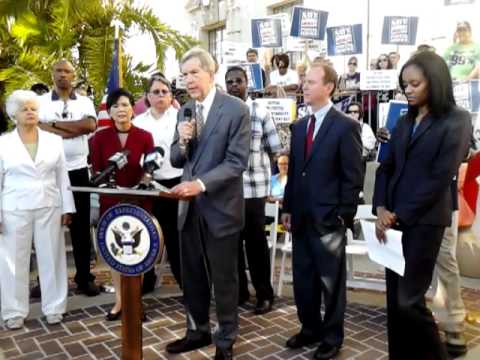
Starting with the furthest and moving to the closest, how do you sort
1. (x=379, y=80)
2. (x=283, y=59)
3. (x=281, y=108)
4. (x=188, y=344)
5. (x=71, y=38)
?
(x=283, y=59) → (x=71, y=38) → (x=379, y=80) → (x=281, y=108) → (x=188, y=344)

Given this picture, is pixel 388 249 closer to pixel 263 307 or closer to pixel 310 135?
pixel 310 135

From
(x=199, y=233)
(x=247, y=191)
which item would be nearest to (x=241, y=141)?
(x=199, y=233)

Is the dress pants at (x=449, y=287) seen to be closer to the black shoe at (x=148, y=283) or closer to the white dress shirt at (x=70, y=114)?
the black shoe at (x=148, y=283)

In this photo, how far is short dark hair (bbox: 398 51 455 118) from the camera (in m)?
2.72

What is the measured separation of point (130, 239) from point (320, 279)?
1343 millimetres

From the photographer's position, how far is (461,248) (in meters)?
5.17

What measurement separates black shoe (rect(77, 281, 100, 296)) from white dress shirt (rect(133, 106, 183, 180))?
124cm

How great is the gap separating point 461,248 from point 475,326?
4.32 ft

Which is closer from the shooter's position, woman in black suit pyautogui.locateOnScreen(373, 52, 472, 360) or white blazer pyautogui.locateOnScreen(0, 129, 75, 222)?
woman in black suit pyautogui.locateOnScreen(373, 52, 472, 360)

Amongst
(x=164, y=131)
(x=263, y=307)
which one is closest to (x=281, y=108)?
(x=164, y=131)

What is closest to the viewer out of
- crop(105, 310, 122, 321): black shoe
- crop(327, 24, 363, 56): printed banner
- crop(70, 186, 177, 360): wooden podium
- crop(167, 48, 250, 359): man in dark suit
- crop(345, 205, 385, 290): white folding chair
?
crop(70, 186, 177, 360): wooden podium

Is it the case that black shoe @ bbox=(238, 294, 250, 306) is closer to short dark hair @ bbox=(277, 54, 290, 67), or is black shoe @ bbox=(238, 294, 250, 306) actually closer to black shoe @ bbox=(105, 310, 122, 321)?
black shoe @ bbox=(105, 310, 122, 321)

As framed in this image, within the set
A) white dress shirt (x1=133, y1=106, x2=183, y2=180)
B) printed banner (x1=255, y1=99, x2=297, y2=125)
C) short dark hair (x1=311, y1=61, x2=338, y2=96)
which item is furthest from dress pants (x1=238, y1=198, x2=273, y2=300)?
printed banner (x1=255, y1=99, x2=297, y2=125)

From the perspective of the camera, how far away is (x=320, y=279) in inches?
139
